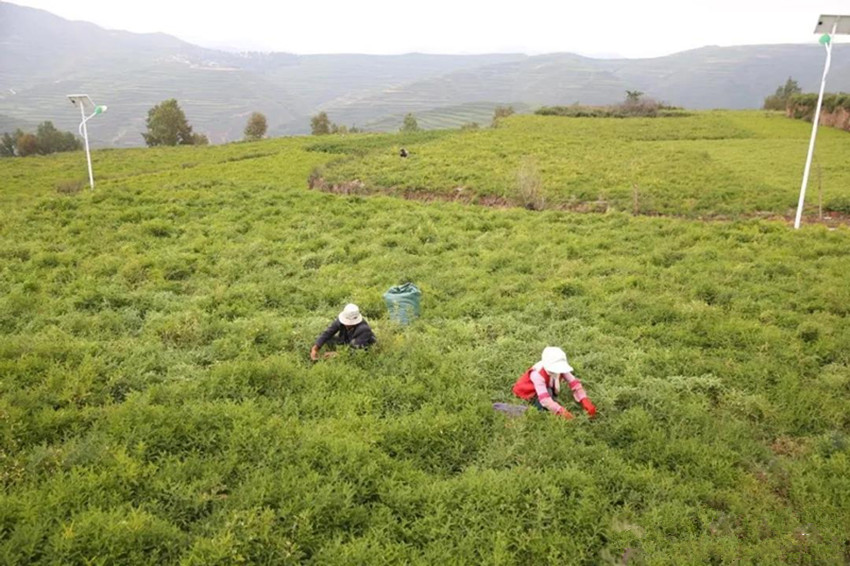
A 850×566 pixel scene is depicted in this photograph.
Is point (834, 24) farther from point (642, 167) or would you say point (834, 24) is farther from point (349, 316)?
point (349, 316)

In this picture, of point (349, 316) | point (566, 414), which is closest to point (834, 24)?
point (566, 414)

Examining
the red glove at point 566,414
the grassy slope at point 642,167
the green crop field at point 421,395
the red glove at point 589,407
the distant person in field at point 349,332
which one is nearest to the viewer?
the green crop field at point 421,395

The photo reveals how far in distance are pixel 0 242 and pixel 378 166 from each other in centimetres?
2244

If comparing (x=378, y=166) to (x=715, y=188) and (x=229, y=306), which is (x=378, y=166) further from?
(x=229, y=306)

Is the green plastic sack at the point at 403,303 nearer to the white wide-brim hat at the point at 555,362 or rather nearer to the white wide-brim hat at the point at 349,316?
the white wide-brim hat at the point at 349,316

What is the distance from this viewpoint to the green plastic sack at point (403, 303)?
1103 centimetres

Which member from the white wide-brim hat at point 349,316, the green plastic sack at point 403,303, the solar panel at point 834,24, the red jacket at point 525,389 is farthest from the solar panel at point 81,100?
the solar panel at point 834,24

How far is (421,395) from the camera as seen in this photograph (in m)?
8.21

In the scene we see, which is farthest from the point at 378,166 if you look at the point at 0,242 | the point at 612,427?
the point at 612,427

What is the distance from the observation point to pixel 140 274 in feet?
43.9

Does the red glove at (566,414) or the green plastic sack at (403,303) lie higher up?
the green plastic sack at (403,303)

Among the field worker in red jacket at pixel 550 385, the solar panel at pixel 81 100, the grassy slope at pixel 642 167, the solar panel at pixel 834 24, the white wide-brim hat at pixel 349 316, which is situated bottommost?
the field worker in red jacket at pixel 550 385

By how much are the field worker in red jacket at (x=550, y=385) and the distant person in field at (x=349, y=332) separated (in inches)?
110

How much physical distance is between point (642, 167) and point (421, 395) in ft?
88.4
